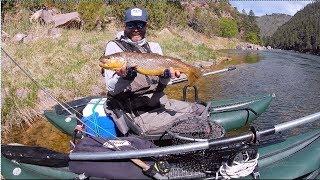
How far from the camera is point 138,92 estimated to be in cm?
551

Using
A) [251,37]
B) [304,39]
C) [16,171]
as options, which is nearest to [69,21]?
[16,171]

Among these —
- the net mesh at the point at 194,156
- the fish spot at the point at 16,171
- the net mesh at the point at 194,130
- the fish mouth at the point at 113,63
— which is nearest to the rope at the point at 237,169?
the net mesh at the point at 194,156

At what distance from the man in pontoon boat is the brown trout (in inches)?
4.6

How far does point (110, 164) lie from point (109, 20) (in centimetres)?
2072

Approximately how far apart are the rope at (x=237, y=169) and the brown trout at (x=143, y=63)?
130 cm

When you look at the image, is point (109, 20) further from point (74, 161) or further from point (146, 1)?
point (74, 161)

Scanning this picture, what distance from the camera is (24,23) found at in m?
16.3

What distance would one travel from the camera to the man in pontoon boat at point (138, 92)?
5289mm

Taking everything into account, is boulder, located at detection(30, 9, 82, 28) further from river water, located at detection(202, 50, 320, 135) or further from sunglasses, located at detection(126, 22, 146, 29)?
sunglasses, located at detection(126, 22, 146, 29)

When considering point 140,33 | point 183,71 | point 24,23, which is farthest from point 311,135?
point 24,23

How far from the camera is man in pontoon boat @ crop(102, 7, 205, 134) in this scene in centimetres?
529

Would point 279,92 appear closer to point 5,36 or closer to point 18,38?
point 18,38

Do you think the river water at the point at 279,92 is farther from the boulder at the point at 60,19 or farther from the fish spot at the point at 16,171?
the boulder at the point at 60,19

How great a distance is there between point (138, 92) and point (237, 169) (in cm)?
176
